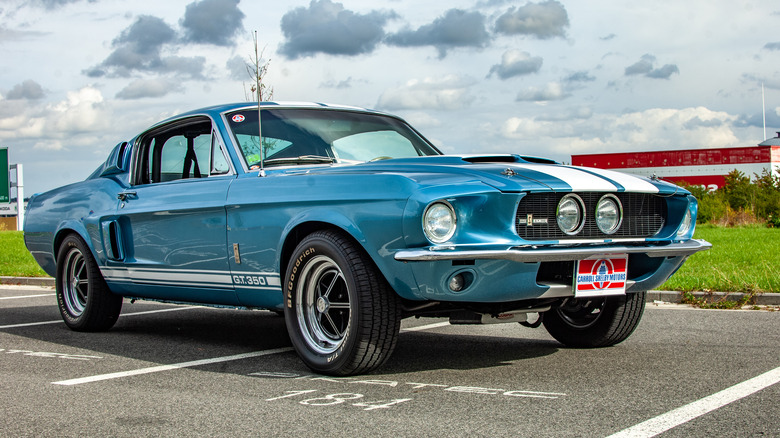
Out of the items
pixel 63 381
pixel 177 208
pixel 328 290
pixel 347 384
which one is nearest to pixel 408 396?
pixel 347 384

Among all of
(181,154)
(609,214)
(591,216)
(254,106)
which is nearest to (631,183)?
(609,214)

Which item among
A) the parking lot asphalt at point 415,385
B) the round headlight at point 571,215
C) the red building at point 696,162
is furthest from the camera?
the red building at point 696,162

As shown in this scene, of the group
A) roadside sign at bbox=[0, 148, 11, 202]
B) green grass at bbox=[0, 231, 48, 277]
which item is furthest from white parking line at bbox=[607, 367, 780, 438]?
roadside sign at bbox=[0, 148, 11, 202]

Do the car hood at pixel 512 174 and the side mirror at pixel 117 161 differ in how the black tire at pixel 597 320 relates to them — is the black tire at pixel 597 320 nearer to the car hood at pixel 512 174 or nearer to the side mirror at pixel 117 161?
the car hood at pixel 512 174

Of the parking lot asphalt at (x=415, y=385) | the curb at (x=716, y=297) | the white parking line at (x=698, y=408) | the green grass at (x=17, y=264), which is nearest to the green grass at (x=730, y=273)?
the curb at (x=716, y=297)

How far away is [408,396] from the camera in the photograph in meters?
4.29

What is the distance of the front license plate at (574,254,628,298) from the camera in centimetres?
461

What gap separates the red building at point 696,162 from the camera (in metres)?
73.8

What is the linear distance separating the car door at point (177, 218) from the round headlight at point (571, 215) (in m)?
2.22

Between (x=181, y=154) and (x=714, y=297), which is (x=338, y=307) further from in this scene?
(x=714, y=297)

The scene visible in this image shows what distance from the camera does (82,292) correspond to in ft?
24.4

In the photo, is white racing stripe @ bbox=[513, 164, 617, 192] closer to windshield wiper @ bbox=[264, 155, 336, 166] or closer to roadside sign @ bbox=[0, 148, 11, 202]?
windshield wiper @ bbox=[264, 155, 336, 166]

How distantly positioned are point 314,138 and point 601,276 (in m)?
2.27

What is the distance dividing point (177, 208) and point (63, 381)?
4.96ft
